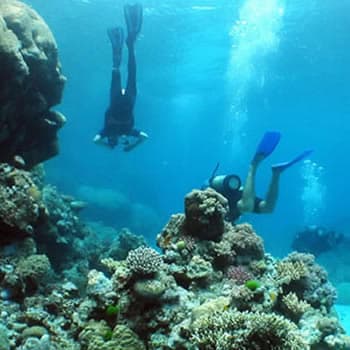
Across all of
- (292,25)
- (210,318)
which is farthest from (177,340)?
(292,25)

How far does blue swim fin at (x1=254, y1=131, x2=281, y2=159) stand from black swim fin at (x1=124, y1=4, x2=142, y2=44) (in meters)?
5.63

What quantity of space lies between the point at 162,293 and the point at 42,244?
548 centimetres

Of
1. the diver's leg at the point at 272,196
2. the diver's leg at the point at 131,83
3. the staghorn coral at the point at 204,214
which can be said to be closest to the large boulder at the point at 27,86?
the diver's leg at the point at 131,83

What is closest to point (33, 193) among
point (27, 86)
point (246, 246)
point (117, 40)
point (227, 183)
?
point (27, 86)

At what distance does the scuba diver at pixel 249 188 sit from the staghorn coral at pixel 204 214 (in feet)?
7.99

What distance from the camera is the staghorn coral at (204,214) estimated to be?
6844 millimetres

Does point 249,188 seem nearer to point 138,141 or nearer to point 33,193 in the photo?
point 138,141

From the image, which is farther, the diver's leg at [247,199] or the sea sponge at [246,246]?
the diver's leg at [247,199]

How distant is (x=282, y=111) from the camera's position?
1743 inches

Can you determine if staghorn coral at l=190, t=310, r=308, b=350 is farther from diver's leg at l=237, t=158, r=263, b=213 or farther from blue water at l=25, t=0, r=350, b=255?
blue water at l=25, t=0, r=350, b=255

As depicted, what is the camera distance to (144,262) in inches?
205

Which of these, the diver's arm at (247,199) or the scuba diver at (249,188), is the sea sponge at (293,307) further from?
the diver's arm at (247,199)

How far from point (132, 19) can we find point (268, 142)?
5898 mm

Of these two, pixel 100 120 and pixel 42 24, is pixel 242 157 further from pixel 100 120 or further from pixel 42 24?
pixel 42 24
